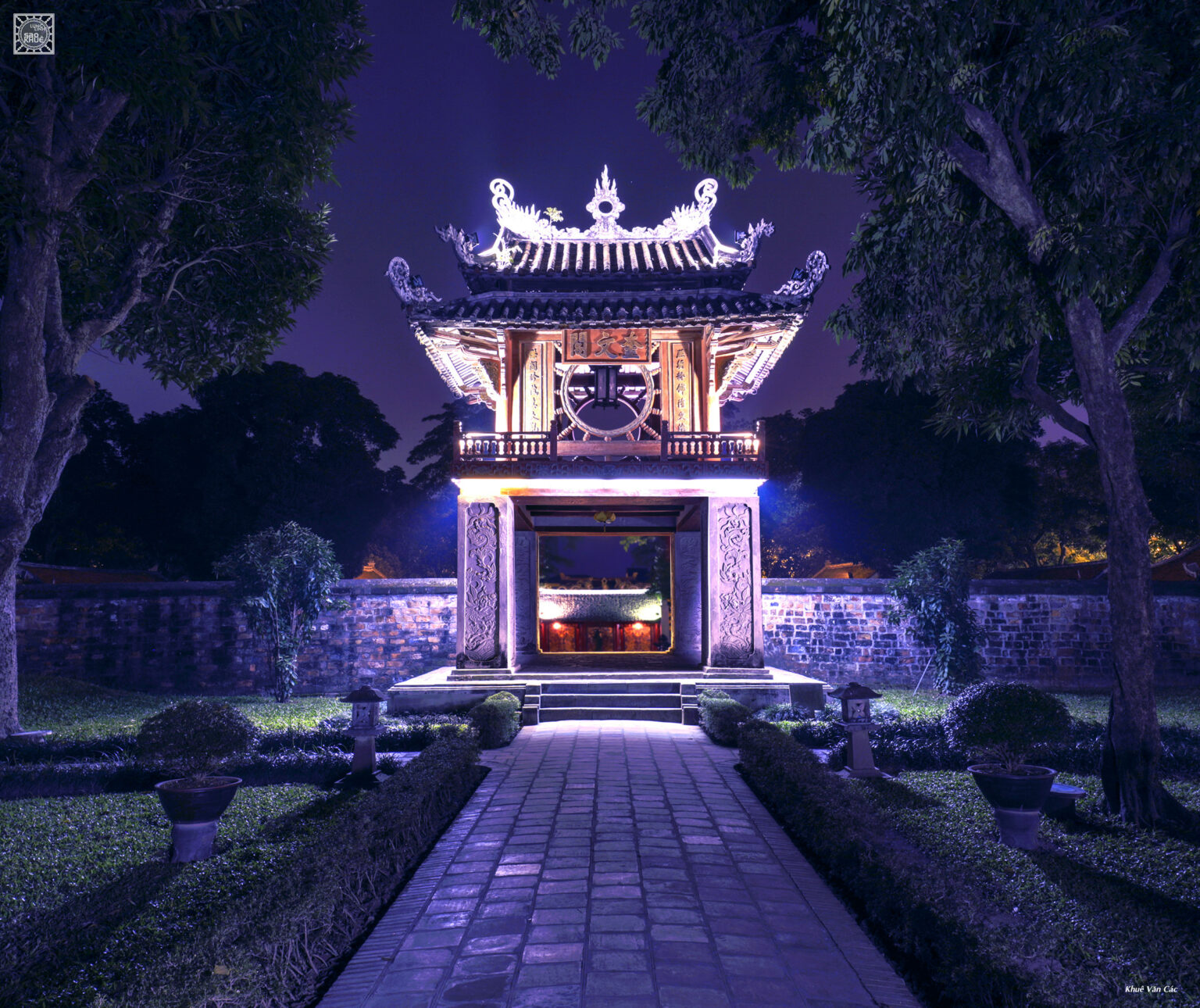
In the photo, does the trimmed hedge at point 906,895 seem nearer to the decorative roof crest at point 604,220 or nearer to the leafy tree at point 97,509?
the decorative roof crest at point 604,220

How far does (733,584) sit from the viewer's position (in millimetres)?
12945

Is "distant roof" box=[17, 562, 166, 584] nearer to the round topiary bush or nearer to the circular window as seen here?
the circular window

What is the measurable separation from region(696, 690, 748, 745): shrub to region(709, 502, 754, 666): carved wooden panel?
73.1 inches

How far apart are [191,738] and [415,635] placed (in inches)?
543

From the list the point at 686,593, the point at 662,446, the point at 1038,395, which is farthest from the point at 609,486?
the point at 1038,395

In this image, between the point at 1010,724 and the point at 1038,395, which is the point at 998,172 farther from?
the point at 1010,724

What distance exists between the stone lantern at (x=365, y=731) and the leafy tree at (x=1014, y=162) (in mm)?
7279

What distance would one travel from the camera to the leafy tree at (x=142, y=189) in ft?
31.1

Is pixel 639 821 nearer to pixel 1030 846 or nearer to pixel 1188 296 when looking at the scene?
pixel 1030 846

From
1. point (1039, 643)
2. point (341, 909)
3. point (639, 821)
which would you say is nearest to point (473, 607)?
point (639, 821)

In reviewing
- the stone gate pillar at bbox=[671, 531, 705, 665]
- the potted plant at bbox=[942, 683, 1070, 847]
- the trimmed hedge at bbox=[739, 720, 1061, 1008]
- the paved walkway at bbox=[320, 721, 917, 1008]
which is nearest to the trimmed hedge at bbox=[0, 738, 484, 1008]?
the paved walkway at bbox=[320, 721, 917, 1008]

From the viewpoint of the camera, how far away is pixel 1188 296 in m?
7.80

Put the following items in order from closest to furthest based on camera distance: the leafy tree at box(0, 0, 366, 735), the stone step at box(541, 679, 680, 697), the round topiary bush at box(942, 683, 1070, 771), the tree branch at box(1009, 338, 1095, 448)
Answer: the round topiary bush at box(942, 683, 1070, 771), the tree branch at box(1009, 338, 1095, 448), the leafy tree at box(0, 0, 366, 735), the stone step at box(541, 679, 680, 697)

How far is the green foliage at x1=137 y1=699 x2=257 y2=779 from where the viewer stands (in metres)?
5.83
